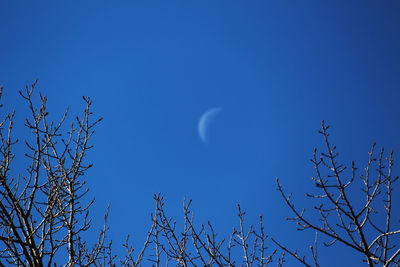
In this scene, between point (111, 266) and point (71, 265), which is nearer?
point (71, 265)

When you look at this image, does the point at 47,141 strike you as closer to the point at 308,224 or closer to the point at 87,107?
the point at 87,107

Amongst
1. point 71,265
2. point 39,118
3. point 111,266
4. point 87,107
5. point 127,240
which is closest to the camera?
point 71,265

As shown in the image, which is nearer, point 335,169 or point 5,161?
point 335,169

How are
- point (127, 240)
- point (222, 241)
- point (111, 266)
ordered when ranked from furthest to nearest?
point (222, 241), point (127, 240), point (111, 266)

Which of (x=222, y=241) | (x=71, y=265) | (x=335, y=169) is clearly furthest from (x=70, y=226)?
(x=335, y=169)

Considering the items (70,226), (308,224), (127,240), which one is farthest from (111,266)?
(308,224)

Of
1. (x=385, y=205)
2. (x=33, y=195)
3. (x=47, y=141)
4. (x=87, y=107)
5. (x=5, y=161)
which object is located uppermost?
(x=87, y=107)

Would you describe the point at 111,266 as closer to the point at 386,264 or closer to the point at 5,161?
the point at 5,161

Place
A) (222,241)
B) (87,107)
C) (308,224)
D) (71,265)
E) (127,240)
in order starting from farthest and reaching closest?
1. (222,241)
2. (127,240)
3. (87,107)
4. (71,265)
5. (308,224)

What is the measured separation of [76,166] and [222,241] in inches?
105

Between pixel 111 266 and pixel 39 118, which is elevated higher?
pixel 39 118

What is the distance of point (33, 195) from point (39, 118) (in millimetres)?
900

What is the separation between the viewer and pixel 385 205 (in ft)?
9.91

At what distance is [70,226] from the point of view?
3.31 meters
